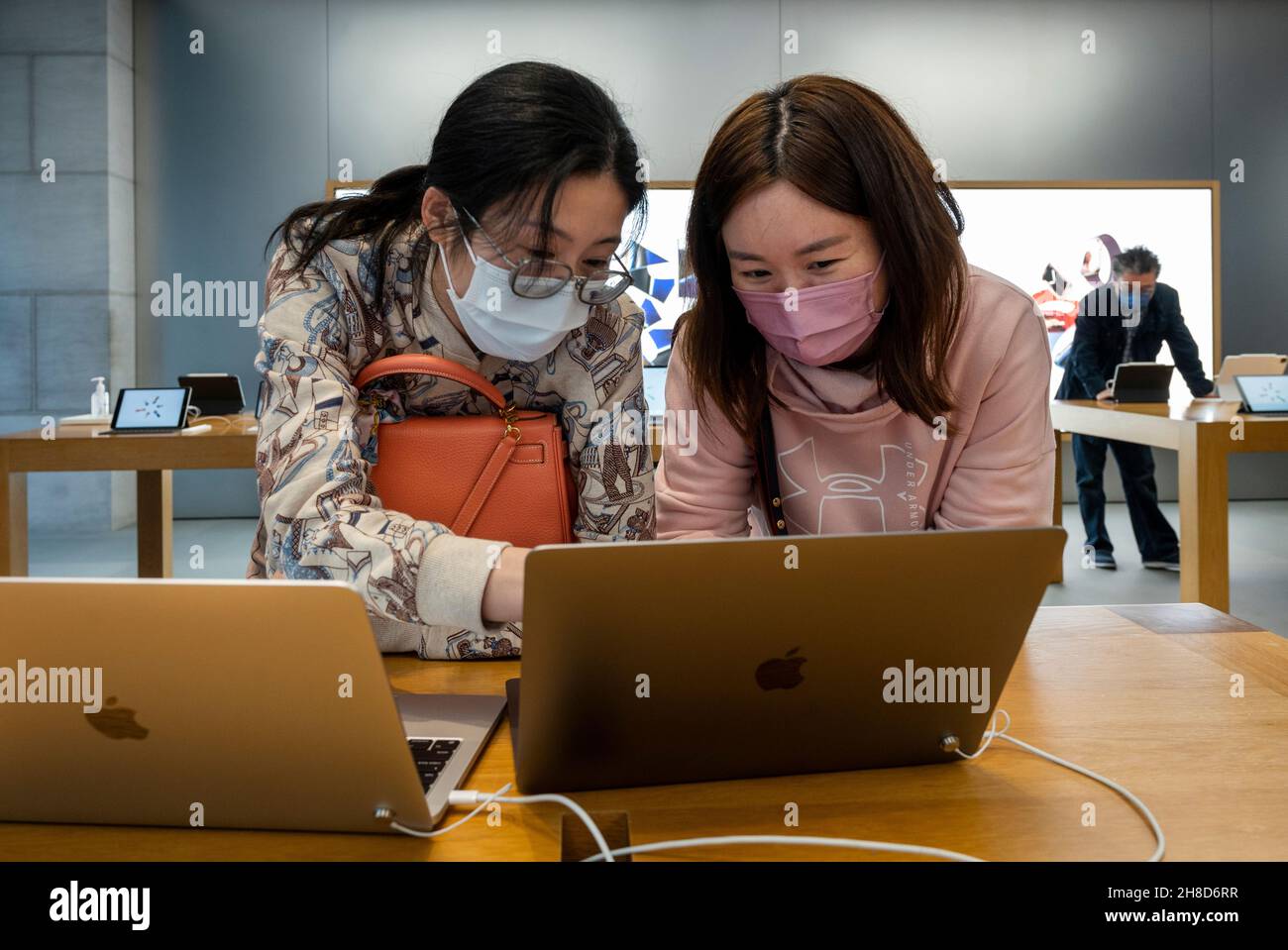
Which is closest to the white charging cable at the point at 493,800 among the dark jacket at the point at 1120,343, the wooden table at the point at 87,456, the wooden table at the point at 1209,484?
the wooden table at the point at 87,456

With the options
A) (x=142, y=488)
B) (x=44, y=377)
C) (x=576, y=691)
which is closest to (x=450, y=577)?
(x=576, y=691)

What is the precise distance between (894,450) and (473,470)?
54 cm

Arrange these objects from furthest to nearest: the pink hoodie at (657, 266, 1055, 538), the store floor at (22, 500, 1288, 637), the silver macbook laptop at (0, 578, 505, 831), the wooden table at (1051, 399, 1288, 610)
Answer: the store floor at (22, 500, 1288, 637) < the wooden table at (1051, 399, 1288, 610) < the pink hoodie at (657, 266, 1055, 538) < the silver macbook laptop at (0, 578, 505, 831)

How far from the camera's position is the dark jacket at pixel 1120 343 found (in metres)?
5.15

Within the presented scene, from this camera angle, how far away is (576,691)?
2.48 feet

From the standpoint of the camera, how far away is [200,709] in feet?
2.27

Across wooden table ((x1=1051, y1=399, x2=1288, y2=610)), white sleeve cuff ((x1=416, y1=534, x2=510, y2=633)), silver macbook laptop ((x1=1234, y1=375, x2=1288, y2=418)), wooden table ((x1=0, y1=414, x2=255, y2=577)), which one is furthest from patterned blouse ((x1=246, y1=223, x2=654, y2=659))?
silver macbook laptop ((x1=1234, y1=375, x2=1288, y2=418))

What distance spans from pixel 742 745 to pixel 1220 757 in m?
0.38

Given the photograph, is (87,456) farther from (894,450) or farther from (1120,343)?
(1120,343)

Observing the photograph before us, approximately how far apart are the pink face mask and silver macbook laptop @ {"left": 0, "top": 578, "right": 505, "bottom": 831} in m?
0.73

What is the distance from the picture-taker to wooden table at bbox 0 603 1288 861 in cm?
71

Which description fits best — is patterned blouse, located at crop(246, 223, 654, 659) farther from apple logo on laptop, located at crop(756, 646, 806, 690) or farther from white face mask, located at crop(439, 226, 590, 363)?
apple logo on laptop, located at crop(756, 646, 806, 690)

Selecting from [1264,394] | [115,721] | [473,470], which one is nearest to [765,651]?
[115,721]

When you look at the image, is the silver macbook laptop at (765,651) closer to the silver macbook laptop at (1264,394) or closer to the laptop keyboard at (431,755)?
the laptop keyboard at (431,755)
